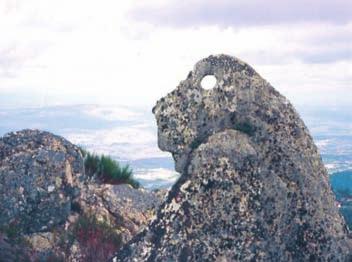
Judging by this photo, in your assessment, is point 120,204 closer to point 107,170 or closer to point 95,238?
point 95,238

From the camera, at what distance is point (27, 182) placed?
13453 millimetres

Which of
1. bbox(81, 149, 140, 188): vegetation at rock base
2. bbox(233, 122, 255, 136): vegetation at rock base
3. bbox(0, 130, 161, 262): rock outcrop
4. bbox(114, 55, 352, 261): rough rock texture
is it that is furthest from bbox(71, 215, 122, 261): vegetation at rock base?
bbox(233, 122, 255, 136): vegetation at rock base

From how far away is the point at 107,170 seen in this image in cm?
1741

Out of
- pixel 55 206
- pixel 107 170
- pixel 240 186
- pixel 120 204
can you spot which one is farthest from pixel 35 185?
pixel 240 186

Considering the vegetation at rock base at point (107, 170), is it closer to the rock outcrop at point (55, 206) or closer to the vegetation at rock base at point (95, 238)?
the rock outcrop at point (55, 206)

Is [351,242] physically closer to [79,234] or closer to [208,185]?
[208,185]

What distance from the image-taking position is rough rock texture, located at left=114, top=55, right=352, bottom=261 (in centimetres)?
785

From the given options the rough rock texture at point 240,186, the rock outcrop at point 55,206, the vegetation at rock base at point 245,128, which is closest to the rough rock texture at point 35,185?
the rock outcrop at point 55,206

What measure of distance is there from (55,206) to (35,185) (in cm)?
54

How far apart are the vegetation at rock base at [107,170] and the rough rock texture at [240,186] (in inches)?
342

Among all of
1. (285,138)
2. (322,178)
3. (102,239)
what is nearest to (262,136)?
(285,138)

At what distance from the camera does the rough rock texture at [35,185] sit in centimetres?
1331

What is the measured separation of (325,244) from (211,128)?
5.96ft

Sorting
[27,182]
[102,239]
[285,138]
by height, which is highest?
[285,138]
